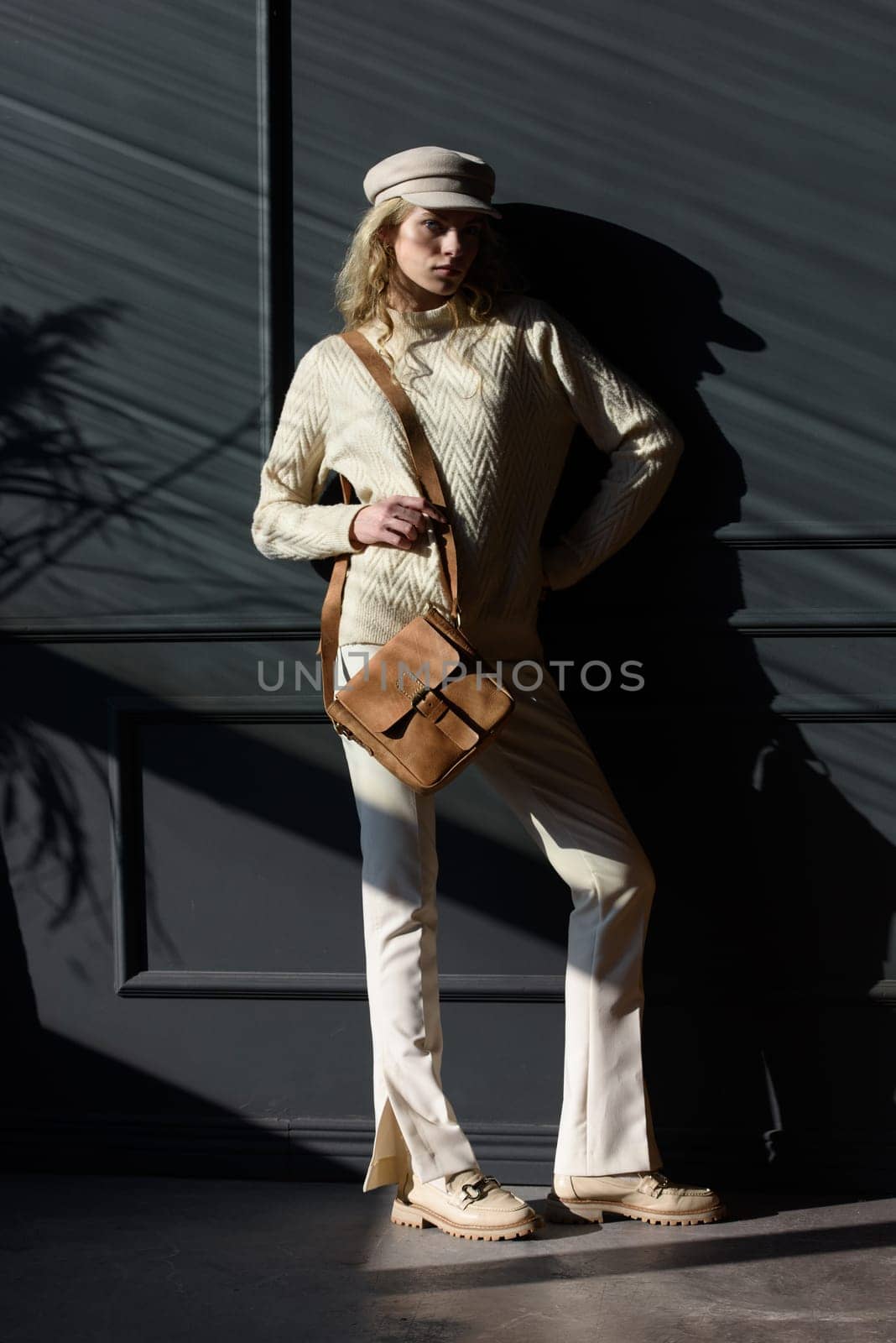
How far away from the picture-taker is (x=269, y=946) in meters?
3.12

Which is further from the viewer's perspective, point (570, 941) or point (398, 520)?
point (570, 941)

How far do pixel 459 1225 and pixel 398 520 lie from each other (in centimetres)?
127

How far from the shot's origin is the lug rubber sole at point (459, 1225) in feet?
8.82

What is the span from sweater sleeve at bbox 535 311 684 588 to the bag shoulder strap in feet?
0.91

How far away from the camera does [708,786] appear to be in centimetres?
299

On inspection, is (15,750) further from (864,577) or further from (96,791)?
(864,577)

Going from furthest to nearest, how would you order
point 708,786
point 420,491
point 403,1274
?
point 708,786 < point 420,491 < point 403,1274

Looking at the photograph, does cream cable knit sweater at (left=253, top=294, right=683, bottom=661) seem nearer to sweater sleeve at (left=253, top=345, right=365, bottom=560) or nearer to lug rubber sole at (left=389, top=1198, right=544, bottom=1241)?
sweater sleeve at (left=253, top=345, right=365, bottom=560)

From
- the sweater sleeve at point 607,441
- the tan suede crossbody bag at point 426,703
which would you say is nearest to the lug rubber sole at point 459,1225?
the tan suede crossbody bag at point 426,703

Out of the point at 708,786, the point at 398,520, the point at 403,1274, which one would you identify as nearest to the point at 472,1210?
the point at 403,1274

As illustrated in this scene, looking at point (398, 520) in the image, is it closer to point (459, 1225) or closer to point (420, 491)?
point (420, 491)

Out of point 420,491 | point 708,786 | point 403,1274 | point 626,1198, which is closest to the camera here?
point 403,1274

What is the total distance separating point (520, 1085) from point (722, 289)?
64.5 inches

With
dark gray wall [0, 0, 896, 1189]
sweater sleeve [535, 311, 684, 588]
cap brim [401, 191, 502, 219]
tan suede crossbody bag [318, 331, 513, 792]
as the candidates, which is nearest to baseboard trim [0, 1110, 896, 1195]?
dark gray wall [0, 0, 896, 1189]
